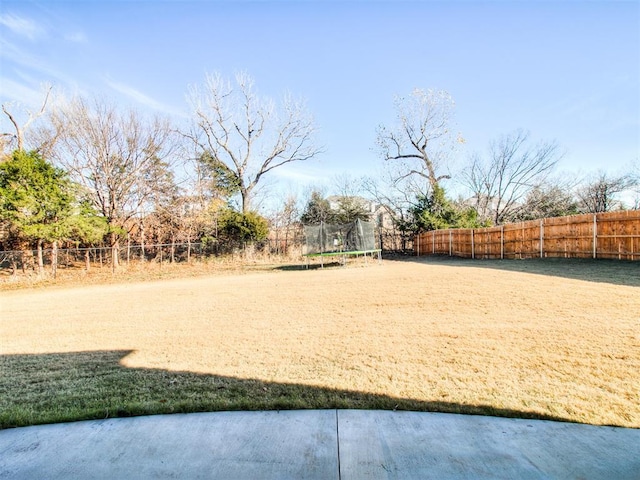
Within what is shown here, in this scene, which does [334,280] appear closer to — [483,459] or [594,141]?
Result: [483,459]

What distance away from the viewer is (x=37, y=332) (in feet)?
17.5

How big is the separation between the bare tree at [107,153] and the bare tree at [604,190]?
31420 millimetres

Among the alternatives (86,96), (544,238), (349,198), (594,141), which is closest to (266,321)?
(544,238)

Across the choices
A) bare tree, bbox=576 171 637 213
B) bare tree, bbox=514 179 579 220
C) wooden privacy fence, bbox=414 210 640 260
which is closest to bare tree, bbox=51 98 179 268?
wooden privacy fence, bbox=414 210 640 260

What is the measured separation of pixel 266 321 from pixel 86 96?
731 inches

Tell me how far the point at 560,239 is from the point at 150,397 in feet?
48.6

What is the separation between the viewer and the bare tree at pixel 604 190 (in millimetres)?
24172

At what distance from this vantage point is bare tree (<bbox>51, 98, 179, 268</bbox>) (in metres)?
17.2

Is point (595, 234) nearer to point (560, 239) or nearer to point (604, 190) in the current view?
point (560, 239)

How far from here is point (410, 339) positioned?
4090 millimetres

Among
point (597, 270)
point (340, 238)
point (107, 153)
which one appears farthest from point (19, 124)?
point (597, 270)

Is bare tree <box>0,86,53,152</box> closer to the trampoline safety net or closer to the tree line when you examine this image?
the tree line

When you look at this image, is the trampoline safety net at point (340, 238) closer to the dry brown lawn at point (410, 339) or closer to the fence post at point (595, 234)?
the dry brown lawn at point (410, 339)

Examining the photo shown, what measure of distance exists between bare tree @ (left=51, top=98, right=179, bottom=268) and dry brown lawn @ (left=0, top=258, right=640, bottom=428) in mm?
11231
